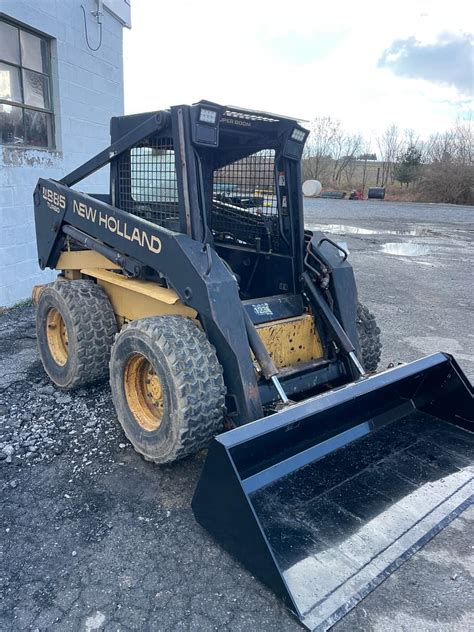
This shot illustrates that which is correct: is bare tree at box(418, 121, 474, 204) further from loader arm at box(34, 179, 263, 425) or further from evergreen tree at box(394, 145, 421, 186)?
loader arm at box(34, 179, 263, 425)

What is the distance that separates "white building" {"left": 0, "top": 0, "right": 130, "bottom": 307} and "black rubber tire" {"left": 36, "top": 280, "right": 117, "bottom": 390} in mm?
2916

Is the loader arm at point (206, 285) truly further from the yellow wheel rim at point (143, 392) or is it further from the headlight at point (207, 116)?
the headlight at point (207, 116)

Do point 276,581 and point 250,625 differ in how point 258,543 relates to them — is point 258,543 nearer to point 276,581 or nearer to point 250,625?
point 276,581

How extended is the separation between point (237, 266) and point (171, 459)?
6.04 feet

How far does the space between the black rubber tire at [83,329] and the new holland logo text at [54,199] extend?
654 millimetres

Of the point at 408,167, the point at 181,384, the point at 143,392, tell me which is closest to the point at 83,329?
the point at 143,392

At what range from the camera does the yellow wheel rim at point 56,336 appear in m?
4.53

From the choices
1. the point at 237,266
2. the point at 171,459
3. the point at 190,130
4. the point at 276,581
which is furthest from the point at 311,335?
the point at 276,581

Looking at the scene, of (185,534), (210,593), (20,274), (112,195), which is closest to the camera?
(210,593)

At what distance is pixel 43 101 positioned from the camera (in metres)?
7.16

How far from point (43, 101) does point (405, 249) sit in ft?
33.1

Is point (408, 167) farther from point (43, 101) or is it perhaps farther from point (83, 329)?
point (83, 329)

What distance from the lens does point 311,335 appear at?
3.82m

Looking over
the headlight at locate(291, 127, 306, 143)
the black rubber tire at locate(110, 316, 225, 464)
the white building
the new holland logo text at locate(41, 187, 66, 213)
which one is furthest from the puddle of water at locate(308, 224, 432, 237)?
the black rubber tire at locate(110, 316, 225, 464)
